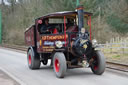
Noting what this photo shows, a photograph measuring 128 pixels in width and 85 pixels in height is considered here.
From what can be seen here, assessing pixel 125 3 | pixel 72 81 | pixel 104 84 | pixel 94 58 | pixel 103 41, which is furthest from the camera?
pixel 103 41

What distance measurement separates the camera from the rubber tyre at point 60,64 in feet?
24.9

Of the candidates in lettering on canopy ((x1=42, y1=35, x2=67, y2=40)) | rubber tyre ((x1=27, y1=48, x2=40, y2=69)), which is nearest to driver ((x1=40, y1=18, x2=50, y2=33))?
lettering on canopy ((x1=42, y1=35, x2=67, y2=40))

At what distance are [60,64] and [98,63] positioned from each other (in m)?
1.57

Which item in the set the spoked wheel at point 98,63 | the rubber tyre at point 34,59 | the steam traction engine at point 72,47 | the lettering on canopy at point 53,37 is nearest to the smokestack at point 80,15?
the steam traction engine at point 72,47

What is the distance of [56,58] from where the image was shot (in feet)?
26.2

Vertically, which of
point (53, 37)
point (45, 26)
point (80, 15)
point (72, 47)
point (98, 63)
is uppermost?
point (80, 15)

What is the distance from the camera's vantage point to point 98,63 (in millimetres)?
8148

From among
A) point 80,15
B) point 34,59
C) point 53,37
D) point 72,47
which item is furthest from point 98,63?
point 34,59

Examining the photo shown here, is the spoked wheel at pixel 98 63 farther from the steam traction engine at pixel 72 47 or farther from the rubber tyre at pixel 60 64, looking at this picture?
the rubber tyre at pixel 60 64

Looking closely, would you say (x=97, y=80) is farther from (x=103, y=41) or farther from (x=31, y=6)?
(x=31, y=6)

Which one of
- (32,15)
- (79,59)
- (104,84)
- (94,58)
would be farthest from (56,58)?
(32,15)

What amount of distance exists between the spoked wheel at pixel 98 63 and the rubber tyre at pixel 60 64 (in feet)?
4.62

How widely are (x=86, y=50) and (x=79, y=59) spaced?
1.55 feet

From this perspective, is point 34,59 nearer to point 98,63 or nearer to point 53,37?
point 53,37
